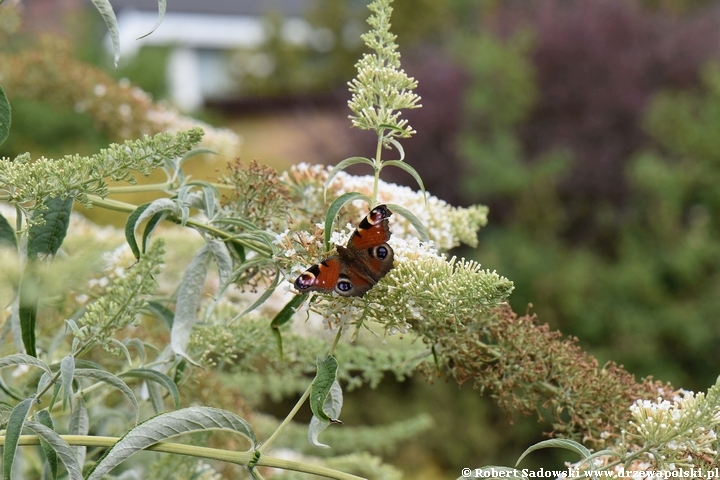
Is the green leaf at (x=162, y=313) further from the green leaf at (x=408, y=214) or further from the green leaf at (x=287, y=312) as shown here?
the green leaf at (x=408, y=214)

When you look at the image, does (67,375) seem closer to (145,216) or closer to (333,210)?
(145,216)

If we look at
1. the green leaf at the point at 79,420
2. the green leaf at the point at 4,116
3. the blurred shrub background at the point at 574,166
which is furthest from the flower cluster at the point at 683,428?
the blurred shrub background at the point at 574,166

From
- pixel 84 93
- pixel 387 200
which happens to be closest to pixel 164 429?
pixel 387 200

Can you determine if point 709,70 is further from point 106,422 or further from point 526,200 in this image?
point 106,422

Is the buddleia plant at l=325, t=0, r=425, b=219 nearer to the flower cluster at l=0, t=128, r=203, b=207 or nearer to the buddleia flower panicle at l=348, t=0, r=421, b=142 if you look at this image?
the buddleia flower panicle at l=348, t=0, r=421, b=142

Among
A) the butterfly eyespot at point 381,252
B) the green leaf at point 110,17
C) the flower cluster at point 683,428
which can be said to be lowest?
the flower cluster at point 683,428
